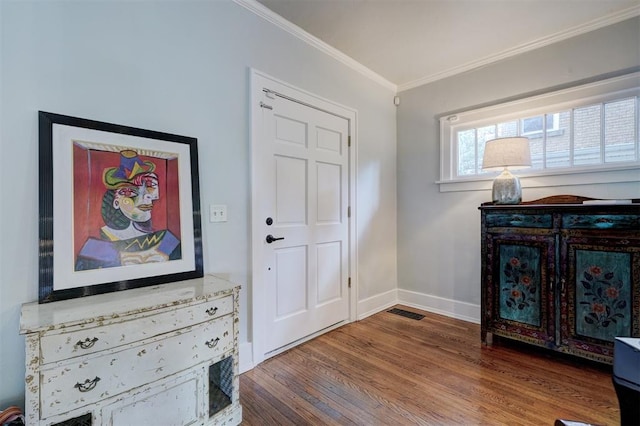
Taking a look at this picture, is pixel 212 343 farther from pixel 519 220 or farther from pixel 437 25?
pixel 437 25

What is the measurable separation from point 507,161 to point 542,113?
27.8 inches

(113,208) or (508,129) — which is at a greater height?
(508,129)

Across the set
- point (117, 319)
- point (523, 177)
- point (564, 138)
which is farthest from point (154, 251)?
point (564, 138)

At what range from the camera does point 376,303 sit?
129 inches

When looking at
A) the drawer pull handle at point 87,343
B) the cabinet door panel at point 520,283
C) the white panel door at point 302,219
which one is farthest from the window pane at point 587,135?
the drawer pull handle at point 87,343

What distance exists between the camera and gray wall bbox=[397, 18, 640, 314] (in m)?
2.32

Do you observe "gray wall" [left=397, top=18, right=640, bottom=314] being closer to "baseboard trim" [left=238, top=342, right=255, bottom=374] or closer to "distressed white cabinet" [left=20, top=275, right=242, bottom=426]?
"baseboard trim" [left=238, top=342, right=255, bottom=374]

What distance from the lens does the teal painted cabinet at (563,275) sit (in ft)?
6.23

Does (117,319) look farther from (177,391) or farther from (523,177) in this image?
(523,177)

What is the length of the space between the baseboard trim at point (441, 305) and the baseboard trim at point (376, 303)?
11 cm

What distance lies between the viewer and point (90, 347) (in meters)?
1.12

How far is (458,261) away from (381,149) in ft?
4.82

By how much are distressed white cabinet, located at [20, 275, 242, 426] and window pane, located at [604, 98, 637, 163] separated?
3006 mm

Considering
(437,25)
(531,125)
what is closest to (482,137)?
(531,125)
